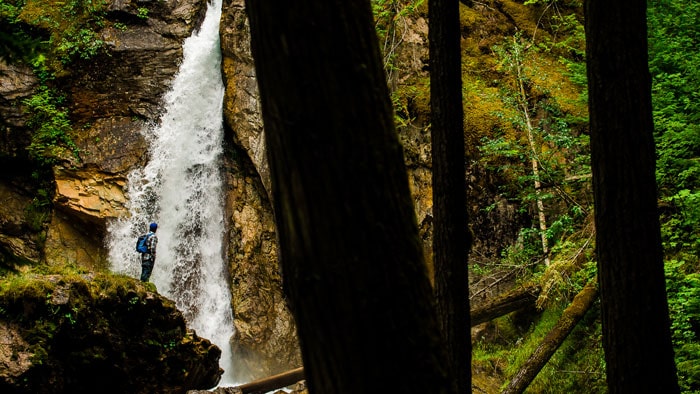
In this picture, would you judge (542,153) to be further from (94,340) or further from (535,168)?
(94,340)

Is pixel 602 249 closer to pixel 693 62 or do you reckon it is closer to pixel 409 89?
pixel 693 62

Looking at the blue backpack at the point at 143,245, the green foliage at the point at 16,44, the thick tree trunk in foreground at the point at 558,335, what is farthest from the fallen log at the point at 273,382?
the green foliage at the point at 16,44

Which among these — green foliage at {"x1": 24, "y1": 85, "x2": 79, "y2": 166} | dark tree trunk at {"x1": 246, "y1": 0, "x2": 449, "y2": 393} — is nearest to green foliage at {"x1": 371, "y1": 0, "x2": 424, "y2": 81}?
green foliage at {"x1": 24, "y1": 85, "x2": 79, "y2": 166}

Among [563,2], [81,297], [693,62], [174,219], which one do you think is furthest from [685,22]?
[174,219]

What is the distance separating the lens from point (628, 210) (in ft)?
8.87

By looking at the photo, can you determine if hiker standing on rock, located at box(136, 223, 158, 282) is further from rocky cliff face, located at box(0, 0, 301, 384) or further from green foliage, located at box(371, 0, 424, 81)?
green foliage, located at box(371, 0, 424, 81)

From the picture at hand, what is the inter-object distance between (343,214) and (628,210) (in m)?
1.95

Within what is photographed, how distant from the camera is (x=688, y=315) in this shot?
5.47 meters

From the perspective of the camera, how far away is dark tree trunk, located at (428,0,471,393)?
382 centimetres

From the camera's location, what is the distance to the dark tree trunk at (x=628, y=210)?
2.66 m

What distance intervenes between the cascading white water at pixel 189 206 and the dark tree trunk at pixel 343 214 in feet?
36.5

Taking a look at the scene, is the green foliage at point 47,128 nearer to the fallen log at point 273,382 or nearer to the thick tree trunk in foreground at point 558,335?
the fallen log at point 273,382

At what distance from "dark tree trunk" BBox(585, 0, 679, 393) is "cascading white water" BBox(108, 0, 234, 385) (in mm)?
10395

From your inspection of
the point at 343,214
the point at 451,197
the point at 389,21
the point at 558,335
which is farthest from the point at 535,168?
the point at 343,214
